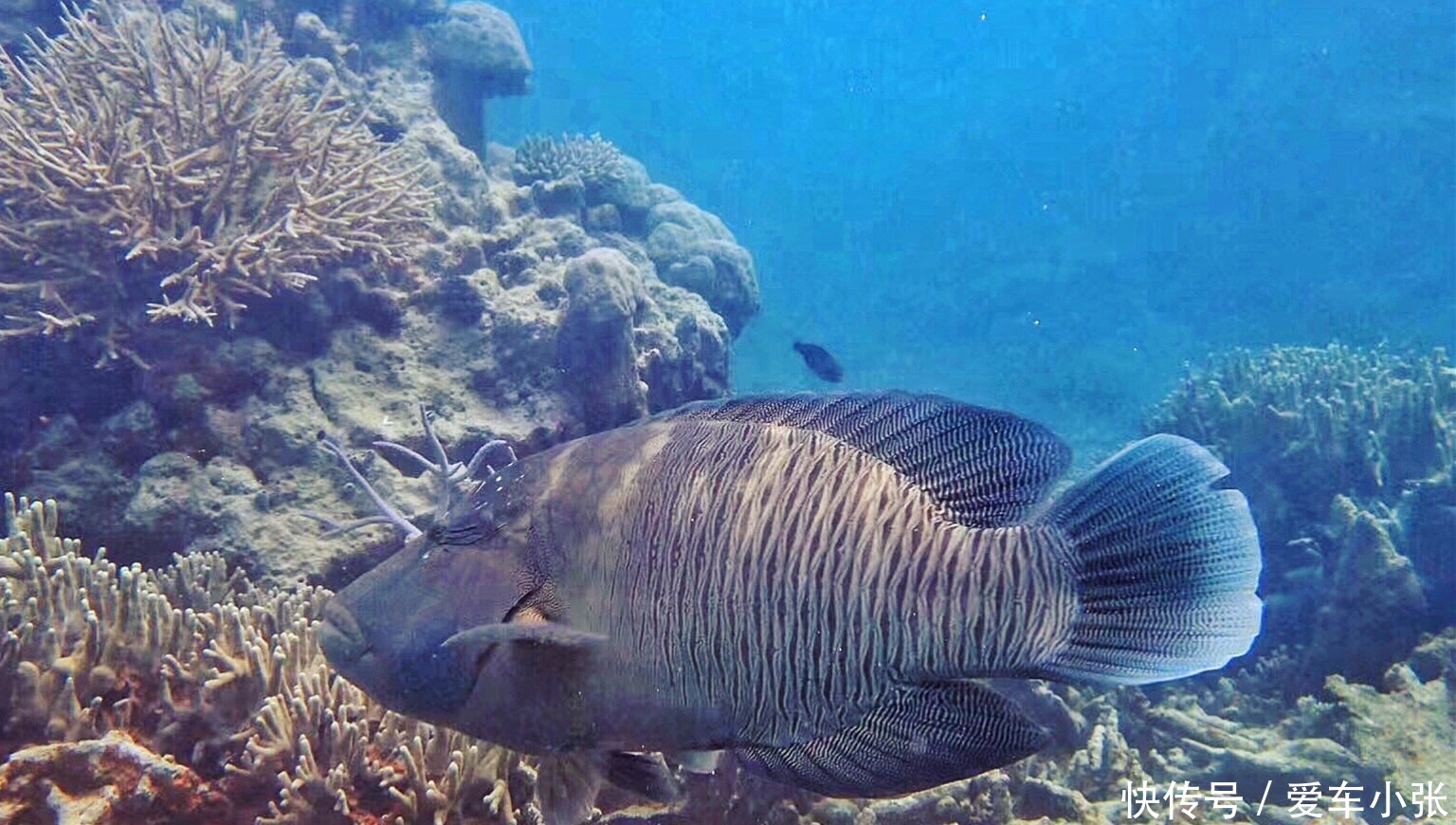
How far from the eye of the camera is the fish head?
69.8 inches

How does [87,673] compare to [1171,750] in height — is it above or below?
below

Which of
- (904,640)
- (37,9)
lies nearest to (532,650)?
(904,640)

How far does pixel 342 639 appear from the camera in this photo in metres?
1.85

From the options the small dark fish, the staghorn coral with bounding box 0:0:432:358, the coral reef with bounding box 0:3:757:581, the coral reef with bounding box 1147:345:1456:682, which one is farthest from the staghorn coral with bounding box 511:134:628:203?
the coral reef with bounding box 1147:345:1456:682

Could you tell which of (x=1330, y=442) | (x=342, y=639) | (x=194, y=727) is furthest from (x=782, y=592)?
(x=1330, y=442)

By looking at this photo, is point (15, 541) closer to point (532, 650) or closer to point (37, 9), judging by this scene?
point (532, 650)

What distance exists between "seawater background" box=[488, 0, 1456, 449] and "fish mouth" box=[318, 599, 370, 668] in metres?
15.9

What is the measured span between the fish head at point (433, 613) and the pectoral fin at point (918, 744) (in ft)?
2.14

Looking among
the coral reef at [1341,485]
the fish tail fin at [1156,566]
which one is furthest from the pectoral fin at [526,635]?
the coral reef at [1341,485]

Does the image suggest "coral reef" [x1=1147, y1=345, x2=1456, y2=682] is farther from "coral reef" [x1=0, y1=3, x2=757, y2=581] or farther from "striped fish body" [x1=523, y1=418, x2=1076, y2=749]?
"striped fish body" [x1=523, y1=418, x2=1076, y2=749]

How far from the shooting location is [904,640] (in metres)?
1.62

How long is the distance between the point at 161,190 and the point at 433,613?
454 centimetres

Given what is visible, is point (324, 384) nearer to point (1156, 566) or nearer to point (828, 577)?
point (828, 577)

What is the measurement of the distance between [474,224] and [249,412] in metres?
2.91
